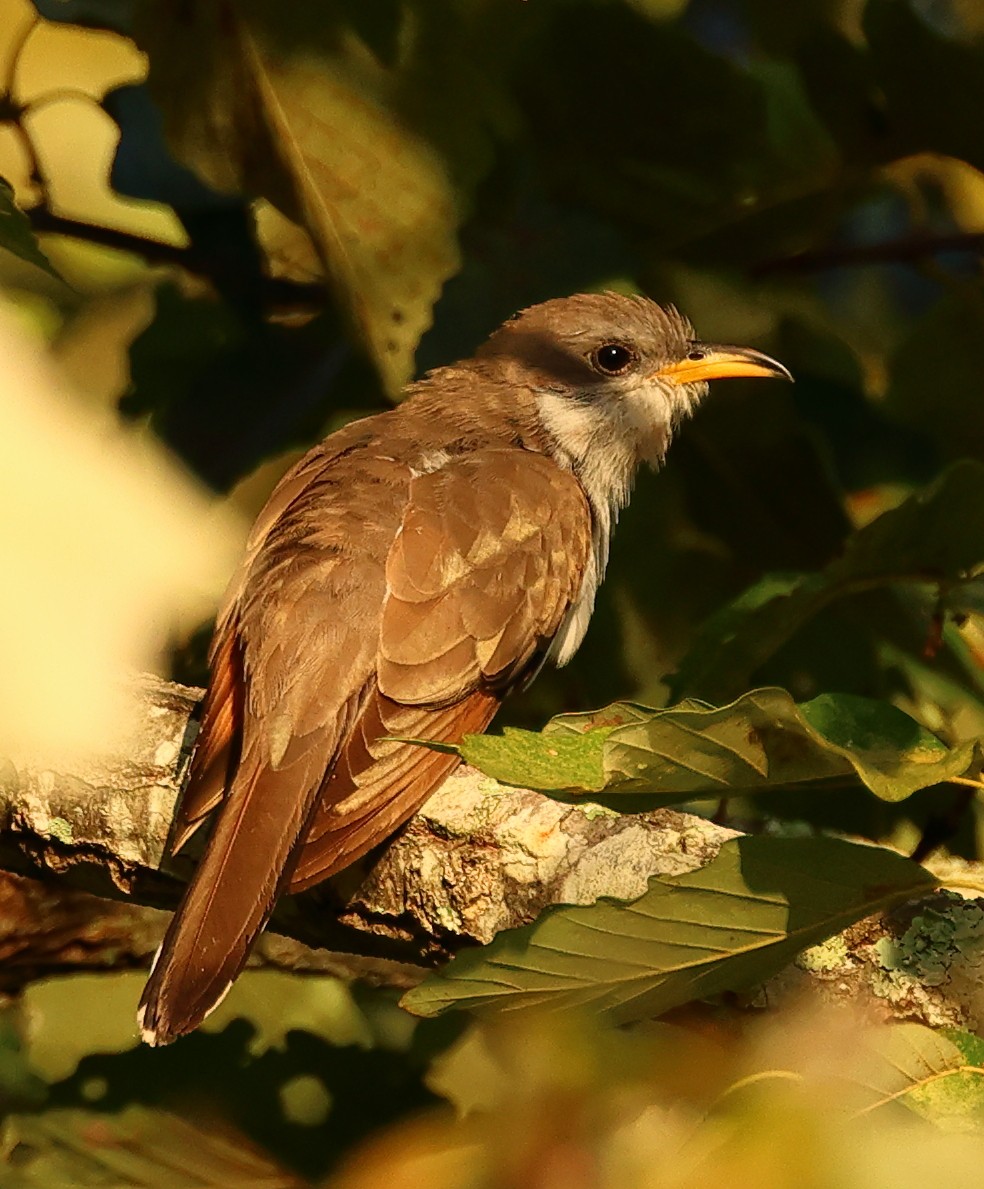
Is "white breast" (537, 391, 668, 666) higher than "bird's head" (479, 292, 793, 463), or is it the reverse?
"bird's head" (479, 292, 793, 463)

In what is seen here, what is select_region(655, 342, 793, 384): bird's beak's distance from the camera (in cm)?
423

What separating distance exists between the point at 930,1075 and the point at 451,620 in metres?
2.07

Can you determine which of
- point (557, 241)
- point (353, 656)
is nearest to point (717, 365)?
point (557, 241)

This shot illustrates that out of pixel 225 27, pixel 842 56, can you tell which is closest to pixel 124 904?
pixel 225 27

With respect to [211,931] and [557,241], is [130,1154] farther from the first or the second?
[557,241]

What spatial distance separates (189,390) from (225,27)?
88 cm

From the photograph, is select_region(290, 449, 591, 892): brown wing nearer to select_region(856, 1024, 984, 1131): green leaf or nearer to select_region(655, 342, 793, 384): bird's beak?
select_region(655, 342, 793, 384): bird's beak

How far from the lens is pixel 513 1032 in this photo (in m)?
2.08

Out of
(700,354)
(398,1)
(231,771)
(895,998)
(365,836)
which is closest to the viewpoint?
(895,998)

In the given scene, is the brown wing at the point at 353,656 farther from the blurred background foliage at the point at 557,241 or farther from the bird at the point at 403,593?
the blurred background foliage at the point at 557,241

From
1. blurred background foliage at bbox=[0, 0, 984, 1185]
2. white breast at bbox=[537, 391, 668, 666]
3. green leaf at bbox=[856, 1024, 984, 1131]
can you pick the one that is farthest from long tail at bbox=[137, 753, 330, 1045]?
white breast at bbox=[537, 391, 668, 666]

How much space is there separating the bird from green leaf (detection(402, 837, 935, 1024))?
0.98 meters

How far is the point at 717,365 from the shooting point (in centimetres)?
450

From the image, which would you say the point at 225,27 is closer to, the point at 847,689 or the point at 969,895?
the point at 847,689
